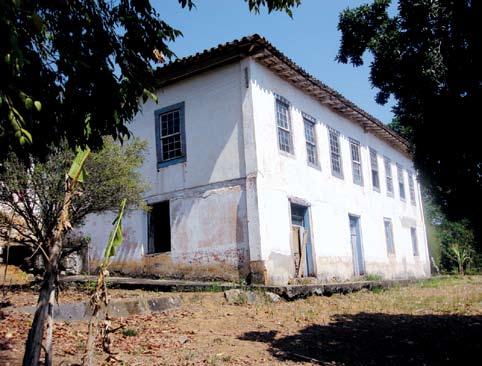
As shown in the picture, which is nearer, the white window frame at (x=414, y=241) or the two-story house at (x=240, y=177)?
the two-story house at (x=240, y=177)

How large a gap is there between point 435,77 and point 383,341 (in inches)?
164

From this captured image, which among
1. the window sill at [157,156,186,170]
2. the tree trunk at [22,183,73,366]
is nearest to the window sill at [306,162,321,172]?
the window sill at [157,156,186,170]

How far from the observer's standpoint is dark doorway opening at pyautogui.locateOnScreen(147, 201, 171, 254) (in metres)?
13.5

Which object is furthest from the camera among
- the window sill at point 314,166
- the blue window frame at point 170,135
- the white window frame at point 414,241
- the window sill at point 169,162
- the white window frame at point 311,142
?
the white window frame at point 414,241

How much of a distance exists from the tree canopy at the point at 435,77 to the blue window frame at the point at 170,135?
7329 millimetres

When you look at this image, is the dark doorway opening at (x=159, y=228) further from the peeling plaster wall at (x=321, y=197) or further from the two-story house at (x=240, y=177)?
the peeling plaster wall at (x=321, y=197)

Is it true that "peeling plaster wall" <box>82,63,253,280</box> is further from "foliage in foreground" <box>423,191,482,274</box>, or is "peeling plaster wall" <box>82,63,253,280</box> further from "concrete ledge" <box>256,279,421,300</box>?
"foliage in foreground" <box>423,191,482,274</box>

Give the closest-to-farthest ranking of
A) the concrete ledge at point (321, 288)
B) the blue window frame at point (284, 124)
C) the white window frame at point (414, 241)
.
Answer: the concrete ledge at point (321, 288) < the blue window frame at point (284, 124) < the white window frame at point (414, 241)

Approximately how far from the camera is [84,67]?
3938 mm

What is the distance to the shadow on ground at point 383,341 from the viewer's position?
6.36 m

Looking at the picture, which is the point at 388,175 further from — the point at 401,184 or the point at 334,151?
the point at 334,151

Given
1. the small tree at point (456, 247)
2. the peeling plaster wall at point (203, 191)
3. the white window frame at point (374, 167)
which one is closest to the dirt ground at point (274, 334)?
the peeling plaster wall at point (203, 191)

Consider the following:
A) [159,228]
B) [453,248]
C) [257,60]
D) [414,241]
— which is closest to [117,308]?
[159,228]

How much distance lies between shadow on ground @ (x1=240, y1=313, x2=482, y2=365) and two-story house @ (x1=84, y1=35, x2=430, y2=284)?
3.55 m
